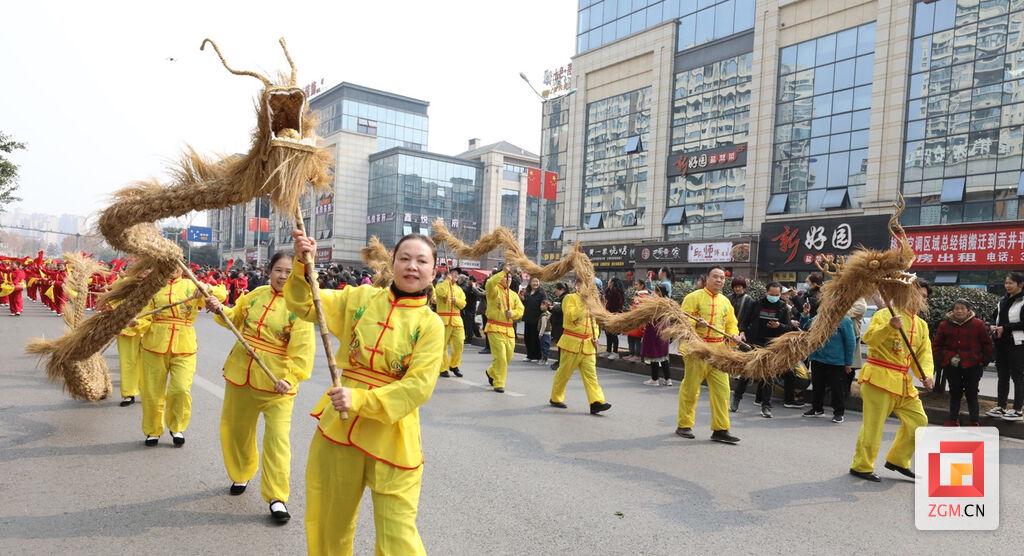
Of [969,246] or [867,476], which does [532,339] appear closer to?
[867,476]

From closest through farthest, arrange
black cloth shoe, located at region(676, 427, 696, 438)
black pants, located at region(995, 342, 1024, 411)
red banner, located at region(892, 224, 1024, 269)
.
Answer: black cloth shoe, located at region(676, 427, 696, 438) < black pants, located at region(995, 342, 1024, 411) < red banner, located at region(892, 224, 1024, 269)

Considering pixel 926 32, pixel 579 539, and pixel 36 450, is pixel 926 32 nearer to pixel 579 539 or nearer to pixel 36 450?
pixel 579 539

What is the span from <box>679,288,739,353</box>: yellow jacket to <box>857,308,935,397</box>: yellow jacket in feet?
4.90

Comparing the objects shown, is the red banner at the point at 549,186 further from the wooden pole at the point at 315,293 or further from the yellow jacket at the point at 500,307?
the wooden pole at the point at 315,293

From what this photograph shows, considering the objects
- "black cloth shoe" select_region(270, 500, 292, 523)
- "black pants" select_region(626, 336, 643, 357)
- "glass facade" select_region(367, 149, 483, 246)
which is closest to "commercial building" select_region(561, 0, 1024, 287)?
"black pants" select_region(626, 336, 643, 357)

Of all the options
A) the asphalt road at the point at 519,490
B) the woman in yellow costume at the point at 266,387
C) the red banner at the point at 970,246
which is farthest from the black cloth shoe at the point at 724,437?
the red banner at the point at 970,246

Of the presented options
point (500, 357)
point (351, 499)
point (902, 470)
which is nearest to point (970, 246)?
point (500, 357)

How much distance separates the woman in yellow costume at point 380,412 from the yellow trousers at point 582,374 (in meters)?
5.18

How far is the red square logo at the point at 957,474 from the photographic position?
4.72 metres

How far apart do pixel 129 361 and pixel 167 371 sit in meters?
1.81

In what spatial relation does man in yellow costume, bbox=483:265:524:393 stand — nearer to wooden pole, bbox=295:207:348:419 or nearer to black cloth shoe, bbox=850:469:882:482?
black cloth shoe, bbox=850:469:882:482

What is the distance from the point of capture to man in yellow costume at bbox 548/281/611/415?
775cm

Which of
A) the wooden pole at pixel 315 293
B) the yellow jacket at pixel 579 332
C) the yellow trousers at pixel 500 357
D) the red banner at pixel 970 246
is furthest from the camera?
the red banner at pixel 970 246

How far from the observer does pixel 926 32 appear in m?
23.2
